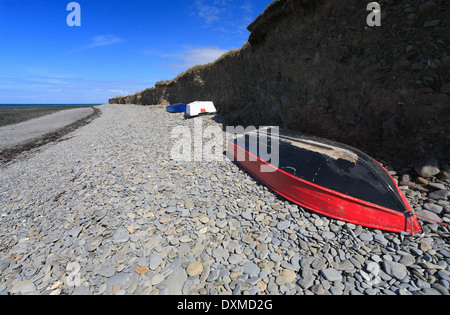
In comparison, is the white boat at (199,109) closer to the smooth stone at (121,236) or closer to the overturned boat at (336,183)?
the overturned boat at (336,183)

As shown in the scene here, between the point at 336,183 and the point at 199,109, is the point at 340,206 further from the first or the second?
the point at 199,109

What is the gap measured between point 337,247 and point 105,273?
4527 millimetres

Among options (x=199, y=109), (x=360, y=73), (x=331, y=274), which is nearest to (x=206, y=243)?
(x=331, y=274)

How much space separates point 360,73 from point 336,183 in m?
4.76

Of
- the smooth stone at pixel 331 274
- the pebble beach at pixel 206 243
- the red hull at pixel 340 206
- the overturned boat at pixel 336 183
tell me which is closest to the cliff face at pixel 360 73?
the pebble beach at pixel 206 243

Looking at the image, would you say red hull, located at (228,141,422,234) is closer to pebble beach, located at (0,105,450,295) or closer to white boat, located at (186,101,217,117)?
pebble beach, located at (0,105,450,295)

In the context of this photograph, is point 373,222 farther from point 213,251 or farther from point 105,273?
point 105,273

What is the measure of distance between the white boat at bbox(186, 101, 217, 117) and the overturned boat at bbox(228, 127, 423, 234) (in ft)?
35.6

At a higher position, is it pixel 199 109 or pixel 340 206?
pixel 199 109

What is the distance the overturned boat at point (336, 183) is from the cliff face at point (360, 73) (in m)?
1.83

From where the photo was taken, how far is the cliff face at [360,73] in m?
5.23

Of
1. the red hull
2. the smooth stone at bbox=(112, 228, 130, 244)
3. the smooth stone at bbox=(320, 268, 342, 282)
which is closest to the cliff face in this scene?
the red hull

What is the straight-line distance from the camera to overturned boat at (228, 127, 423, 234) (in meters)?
3.90

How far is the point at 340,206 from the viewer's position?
422 cm
